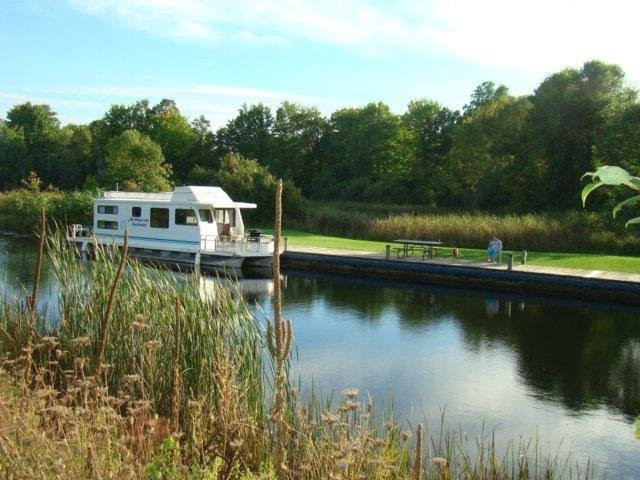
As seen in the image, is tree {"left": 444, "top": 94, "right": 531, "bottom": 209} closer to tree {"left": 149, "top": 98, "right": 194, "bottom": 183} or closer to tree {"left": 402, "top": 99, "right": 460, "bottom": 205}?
tree {"left": 402, "top": 99, "right": 460, "bottom": 205}

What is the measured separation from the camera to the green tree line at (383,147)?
1267 inches

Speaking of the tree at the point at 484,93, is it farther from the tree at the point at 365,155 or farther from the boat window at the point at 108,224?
the boat window at the point at 108,224

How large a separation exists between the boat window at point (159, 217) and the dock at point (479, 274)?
4687 mm

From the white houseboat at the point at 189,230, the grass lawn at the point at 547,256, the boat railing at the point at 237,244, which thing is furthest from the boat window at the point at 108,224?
the grass lawn at the point at 547,256

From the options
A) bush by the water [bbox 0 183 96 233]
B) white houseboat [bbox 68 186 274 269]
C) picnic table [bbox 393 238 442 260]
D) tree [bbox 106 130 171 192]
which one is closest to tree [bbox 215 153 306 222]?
tree [bbox 106 130 171 192]

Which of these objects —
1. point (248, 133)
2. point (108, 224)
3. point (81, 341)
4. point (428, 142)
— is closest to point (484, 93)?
point (428, 142)

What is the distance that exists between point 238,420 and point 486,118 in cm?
3681

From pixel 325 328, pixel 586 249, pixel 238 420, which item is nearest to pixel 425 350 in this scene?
pixel 325 328

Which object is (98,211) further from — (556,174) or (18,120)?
(18,120)

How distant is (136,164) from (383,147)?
731 inches

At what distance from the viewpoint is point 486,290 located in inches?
805

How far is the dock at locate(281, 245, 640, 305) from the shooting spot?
740 inches

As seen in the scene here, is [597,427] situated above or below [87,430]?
below

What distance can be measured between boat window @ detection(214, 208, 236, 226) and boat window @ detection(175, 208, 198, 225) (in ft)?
2.99
